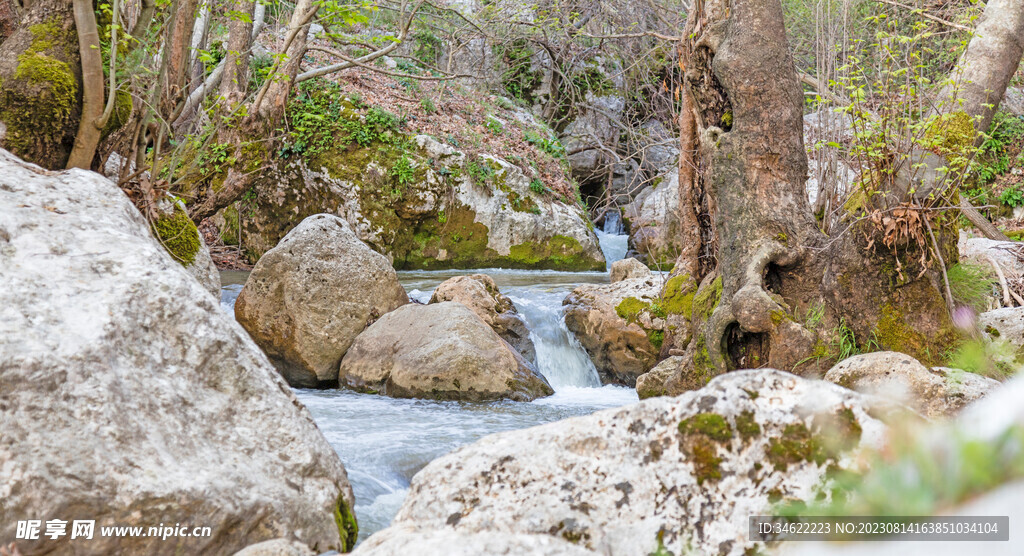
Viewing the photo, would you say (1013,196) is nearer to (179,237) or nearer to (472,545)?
(179,237)

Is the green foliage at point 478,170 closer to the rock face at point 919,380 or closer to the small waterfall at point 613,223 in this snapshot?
the small waterfall at point 613,223

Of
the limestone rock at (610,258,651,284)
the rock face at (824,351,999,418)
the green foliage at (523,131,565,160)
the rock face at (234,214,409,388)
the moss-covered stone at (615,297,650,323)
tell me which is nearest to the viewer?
the rock face at (824,351,999,418)

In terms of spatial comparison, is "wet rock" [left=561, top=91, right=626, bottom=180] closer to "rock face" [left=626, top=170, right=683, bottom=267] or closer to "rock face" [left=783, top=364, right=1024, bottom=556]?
"rock face" [left=626, top=170, right=683, bottom=267]

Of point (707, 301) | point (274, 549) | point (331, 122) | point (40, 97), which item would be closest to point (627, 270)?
point (707, 301)

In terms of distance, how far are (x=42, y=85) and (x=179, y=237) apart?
1.80m

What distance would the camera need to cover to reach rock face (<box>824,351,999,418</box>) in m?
4.09

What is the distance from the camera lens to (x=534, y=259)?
13.5 metres

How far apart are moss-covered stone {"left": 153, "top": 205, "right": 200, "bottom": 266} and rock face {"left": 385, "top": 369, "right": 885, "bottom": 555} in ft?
17.2

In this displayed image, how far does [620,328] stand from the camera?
7.86 metres

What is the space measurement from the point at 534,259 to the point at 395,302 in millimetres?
5840

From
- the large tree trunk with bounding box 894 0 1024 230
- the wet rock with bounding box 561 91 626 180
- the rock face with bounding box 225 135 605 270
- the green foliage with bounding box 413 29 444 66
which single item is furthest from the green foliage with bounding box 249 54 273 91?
the large tree trunk with bounding box 894 0 1024 230

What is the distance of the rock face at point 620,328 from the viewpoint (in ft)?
25.2

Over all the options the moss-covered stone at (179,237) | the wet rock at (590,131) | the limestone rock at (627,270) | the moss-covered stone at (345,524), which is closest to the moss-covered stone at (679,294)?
the limestone rock at (627,270)

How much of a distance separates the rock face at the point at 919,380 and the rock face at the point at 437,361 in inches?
125
